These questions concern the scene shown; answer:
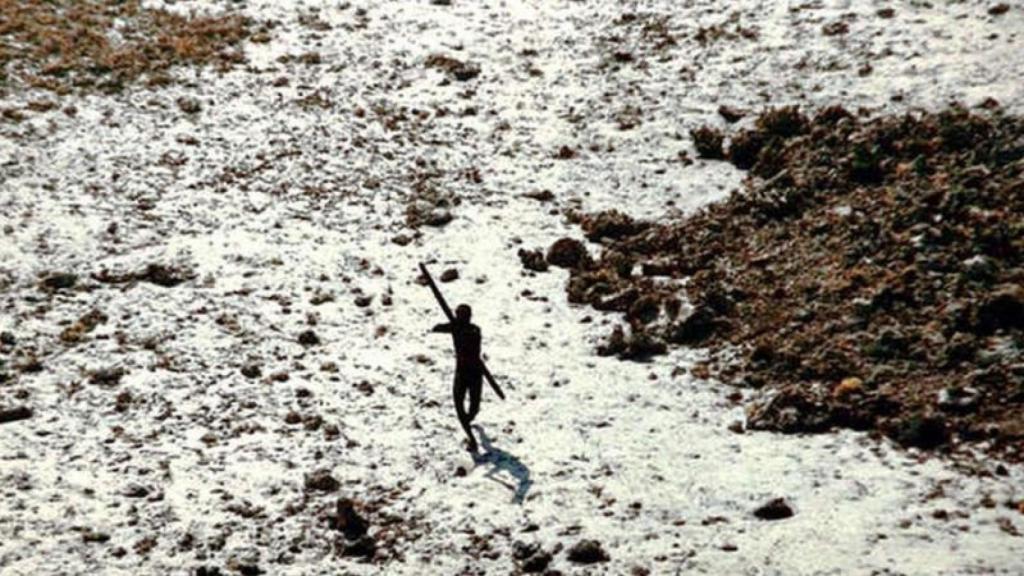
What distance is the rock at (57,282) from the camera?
678 inches

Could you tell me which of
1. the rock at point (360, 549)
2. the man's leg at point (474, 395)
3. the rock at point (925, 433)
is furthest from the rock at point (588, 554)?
the rock at point (925, 433)

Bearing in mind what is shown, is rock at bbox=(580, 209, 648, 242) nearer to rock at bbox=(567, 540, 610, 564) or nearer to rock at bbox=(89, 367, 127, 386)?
rock at bbox=(89, 367, 127, 386)

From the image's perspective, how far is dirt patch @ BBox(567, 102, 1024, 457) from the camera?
1238 cm

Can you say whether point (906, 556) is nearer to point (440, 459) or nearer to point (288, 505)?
point (440, 459)

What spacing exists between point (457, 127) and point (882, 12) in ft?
36.0

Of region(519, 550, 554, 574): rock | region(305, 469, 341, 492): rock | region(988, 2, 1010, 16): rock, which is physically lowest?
region(305, 469, 341, 492): rock

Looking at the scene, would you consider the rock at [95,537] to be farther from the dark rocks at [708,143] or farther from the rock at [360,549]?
the dark rocks at [708,143]

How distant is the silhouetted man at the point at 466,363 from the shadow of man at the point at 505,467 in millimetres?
239

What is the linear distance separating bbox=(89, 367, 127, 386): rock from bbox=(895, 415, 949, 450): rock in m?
11.5

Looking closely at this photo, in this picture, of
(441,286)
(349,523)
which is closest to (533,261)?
(441,286)

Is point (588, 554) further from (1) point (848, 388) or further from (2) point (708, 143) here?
(2) point (708, 143)

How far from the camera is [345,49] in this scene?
Answer: 27.4 meters

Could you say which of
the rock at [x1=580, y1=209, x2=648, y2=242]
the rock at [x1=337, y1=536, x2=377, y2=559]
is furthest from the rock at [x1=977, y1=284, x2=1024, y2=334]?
the rock at [x1=337, y1=536, x2=377, y2=559]

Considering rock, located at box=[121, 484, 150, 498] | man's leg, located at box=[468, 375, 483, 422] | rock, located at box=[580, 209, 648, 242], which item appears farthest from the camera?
rock, located at box=[580, 209, 648, 242]
